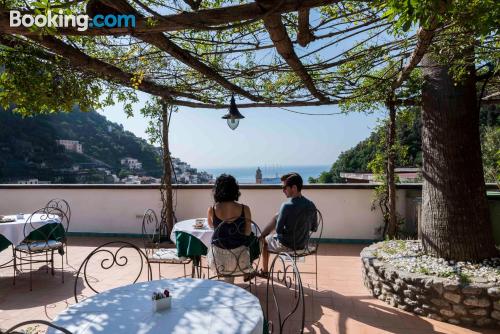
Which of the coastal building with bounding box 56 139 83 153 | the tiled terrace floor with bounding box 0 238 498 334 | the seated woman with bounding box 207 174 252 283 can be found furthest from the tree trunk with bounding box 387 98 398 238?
the coastal building with bounding box 56 139 83 153

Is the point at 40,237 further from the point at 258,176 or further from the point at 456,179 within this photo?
the point at 456,179

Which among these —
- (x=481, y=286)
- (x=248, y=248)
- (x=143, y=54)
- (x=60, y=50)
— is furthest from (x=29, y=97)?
(x=481, y=286)

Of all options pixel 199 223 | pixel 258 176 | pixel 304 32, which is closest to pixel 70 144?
pixel 258 176

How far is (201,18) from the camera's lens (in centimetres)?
210

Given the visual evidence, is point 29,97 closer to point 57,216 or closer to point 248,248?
point 57,216

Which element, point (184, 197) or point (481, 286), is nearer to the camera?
point (481, 286)

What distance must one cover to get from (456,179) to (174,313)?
3.19 metres

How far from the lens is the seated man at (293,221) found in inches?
135

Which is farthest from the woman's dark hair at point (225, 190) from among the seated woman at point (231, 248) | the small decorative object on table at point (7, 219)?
A: the small decorative object on table at point (7, 219)

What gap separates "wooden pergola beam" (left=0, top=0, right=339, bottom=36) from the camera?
191 cm

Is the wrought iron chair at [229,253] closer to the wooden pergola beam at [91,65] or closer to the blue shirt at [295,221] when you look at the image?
the blue shirt at [295,221]

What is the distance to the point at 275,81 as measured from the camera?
4.78 m

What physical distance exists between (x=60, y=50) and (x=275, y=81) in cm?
272

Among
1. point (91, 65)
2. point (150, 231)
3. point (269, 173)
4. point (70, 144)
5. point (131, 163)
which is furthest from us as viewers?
point (269, 173)
